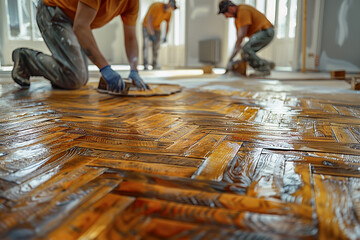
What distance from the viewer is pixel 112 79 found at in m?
1.83

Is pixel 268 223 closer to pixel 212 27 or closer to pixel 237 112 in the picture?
pixel 237 112

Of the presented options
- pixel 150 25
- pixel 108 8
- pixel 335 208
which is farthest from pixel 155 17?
pixel 335 208

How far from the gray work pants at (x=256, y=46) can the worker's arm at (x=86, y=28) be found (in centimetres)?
250

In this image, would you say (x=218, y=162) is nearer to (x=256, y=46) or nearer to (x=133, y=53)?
(x=133, y=53)

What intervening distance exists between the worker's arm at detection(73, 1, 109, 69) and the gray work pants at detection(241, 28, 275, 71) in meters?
2.50

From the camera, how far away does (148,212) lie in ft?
1.53

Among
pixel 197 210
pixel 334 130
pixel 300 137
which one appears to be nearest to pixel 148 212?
pixel 197 210

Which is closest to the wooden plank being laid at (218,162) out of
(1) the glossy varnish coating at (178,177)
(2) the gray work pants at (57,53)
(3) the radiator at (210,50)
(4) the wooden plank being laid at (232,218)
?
(1) the glossy varnish coating at (178,177)

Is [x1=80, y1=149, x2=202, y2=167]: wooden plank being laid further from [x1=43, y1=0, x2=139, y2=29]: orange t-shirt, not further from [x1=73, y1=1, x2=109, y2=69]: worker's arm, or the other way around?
[x1=43, y1=0, x2=139, y2=29]: orange t-shirt

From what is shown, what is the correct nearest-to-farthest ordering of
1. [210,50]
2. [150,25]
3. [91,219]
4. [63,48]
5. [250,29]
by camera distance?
[91,219] → [63,48] → [250,29] → [150,25] → [210,50]

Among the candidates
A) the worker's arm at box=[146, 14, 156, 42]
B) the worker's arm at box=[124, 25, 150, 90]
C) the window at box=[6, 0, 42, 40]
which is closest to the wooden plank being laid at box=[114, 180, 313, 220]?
the worker's arm at box=[124, 25, 150, 90]

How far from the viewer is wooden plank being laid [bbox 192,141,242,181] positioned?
61 centimetres

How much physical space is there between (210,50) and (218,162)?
5.88 m

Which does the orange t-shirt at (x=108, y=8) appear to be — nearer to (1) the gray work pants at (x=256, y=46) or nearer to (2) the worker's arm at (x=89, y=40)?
(2) the worker's arm at (x=89, y=40)
